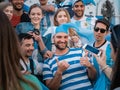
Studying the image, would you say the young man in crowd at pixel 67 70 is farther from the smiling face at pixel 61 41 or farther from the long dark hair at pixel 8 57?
the long dark hair at pixel 8 57

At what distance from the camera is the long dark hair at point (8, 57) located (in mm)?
1146

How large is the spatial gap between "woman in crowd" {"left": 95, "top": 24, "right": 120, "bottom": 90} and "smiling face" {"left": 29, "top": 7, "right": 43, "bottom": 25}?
2.43ft

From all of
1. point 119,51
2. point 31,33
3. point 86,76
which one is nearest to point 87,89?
point 86,76

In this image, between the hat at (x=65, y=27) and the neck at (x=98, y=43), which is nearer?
the hat at (x=65, y=27)

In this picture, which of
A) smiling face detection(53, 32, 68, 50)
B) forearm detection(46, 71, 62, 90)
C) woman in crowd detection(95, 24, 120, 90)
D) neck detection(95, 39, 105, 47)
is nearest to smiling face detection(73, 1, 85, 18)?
neck detection(95, 39, 105, 47)

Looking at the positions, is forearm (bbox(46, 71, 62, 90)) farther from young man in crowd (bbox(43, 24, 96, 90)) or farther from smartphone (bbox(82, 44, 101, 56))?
smartphone (bbox(82, 44, 101, 56))

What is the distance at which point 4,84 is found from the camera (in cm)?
116

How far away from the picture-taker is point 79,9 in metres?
3.51

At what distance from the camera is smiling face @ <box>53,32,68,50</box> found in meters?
3.03

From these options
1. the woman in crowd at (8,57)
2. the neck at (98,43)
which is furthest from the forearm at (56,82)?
the woman in crowd at (8,57)

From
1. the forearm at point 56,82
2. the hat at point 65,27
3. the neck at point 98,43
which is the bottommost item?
the forearm at point 56,82

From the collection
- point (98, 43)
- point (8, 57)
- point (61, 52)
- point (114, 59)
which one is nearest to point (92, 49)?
point (98, 43)

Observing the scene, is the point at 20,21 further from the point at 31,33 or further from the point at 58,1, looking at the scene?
the point at 58,1

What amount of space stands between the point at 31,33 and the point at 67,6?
0.63m
